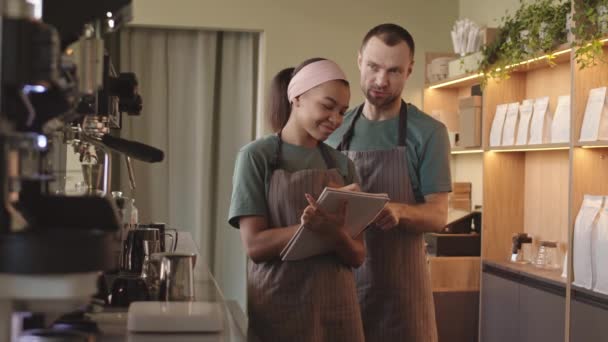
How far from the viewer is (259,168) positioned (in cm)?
224

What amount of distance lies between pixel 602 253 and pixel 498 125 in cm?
125

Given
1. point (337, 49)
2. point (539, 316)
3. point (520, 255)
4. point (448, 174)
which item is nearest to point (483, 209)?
point (520, 255)

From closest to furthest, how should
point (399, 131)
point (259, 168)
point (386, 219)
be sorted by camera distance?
1. point (259, 168)
2. point (386, 219)
3. point (399, 131)

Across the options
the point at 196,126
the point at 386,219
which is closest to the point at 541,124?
the point at 386,219

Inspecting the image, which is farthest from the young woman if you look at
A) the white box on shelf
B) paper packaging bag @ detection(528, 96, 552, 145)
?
the white box on shelf

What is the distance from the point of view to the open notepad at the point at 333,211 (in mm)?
2133

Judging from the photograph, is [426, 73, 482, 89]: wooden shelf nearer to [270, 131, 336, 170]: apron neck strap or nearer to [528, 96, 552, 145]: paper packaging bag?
[528, 96, 552, 145]: paper packaging bag

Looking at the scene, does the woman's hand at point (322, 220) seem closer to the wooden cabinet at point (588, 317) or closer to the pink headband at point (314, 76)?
the pink headband at point (314, 76)

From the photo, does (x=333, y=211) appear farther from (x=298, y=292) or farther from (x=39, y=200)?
(x=39, y=200)

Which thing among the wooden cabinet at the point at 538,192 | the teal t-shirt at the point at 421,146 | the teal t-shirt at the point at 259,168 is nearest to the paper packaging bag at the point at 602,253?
the wooden cabinet at the point at 538,192

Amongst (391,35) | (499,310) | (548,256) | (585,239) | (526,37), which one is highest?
(526,37)

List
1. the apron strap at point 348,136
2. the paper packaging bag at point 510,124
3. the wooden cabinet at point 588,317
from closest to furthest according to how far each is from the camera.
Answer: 1. the apron strap at point 348,136
2. the wooden cabinet at point 588,317
3. the paper packaging bag at point 510,124

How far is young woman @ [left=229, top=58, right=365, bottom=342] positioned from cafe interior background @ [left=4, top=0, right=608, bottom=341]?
1.34 m

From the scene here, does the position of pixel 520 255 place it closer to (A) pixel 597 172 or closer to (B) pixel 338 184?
(A) pixel 597 172
